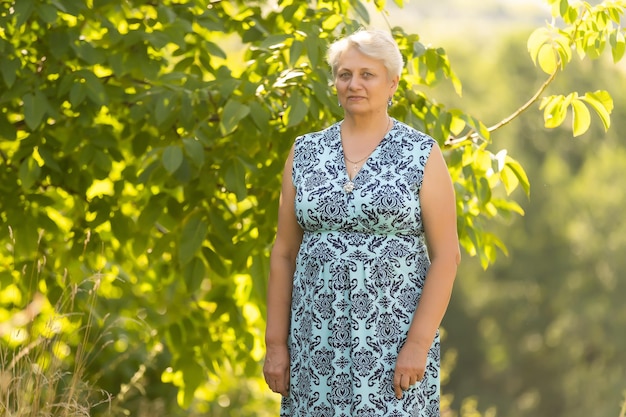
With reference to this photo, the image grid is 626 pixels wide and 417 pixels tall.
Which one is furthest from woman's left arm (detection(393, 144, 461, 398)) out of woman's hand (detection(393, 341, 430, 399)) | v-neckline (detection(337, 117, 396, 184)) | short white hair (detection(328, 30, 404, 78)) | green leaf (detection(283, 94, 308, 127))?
green leaf (detection(283, 94, 308, 127))

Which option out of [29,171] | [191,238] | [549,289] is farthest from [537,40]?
[549,289]

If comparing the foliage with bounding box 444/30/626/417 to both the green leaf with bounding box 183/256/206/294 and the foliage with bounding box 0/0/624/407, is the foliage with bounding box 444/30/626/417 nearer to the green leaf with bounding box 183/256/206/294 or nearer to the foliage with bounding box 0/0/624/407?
the foliage with bounding box 0/0/624/407

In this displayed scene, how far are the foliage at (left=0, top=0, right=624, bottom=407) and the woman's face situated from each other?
719 mm

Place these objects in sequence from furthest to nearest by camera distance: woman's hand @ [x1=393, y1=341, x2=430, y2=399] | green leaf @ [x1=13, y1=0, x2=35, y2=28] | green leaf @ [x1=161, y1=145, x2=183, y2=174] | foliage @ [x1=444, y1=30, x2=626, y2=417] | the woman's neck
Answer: foliage @ [x1=444, y1=30, x2=626, y2=417] < green leaf @ [x1=13, y1=0, x2=35, y2=28] < green leaf @ [x1=161, y1=145, x2=183, y2=174] < the woman's neck < woman's hand @ [x1=393, y1=341, x2=430, y2=399]

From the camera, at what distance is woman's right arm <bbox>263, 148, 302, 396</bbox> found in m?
2.64

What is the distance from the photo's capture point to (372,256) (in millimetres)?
2516

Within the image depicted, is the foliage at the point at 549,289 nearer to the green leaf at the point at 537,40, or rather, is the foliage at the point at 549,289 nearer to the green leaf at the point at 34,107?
the green leaf at the point at 537,40

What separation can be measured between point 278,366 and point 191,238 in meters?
1.09

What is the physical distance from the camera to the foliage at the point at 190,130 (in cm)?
342

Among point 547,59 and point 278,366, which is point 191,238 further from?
point 547,59

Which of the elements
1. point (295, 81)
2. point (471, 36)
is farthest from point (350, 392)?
point (471, 36)

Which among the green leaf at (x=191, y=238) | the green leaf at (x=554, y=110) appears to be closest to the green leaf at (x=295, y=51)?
the green leaf at (x=191, y=238)

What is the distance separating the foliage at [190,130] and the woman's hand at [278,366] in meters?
0.76

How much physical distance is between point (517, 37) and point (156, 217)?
27.3m
